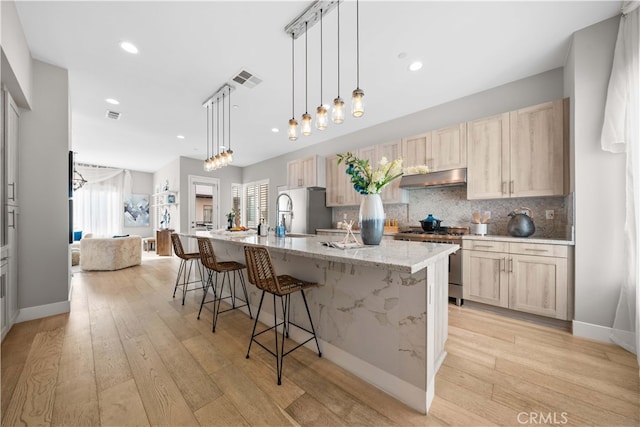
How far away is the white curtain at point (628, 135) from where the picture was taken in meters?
1.89

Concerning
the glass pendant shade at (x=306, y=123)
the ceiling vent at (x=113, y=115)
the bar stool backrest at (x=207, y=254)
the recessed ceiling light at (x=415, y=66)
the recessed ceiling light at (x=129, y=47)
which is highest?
the recessed ceiling light at (x=415, y=66)

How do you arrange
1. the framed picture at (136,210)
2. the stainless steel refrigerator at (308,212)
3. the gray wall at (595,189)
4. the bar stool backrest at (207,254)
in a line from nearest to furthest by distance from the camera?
the gray wall at (595,189), the bar stool backrest at (207,254), the stainless steel refrigerator at (308,212), the framed picture at (136,210)

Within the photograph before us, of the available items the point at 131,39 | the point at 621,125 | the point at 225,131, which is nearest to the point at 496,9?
the point at 621,125

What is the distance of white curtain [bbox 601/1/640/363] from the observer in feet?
6.19

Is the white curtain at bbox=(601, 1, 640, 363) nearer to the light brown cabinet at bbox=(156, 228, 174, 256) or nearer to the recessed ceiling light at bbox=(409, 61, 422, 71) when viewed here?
the recessed ceiling light at bbox=(409, 61, 422, 71)

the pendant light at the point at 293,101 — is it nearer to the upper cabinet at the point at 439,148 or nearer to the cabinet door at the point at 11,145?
the upper cabinet at the point at 439,148

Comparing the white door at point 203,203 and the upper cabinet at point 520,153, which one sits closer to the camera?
the upper cabinet at point 520,153

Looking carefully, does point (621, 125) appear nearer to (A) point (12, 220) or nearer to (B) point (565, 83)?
(B) point (565, 83)

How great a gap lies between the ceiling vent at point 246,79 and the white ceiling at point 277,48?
0.08 meters

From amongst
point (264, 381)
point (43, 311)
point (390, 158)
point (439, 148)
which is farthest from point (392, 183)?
point (43, 311)

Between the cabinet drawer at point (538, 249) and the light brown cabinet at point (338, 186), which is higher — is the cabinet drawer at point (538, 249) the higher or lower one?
the lower one

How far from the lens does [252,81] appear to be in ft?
10.2

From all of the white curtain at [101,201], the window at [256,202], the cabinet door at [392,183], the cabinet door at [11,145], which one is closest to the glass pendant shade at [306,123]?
the cabinet door at [392,183]

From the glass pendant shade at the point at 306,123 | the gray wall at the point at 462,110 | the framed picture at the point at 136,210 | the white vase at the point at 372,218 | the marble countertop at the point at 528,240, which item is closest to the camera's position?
the white vase at the point at 372,218
